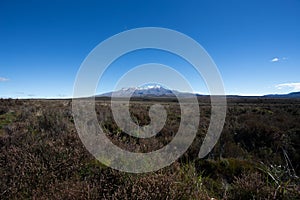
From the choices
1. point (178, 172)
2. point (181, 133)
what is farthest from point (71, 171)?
point (181, 133)

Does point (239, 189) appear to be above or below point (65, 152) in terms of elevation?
below

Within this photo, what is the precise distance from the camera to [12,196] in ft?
10.8

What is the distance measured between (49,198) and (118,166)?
4.04 ft

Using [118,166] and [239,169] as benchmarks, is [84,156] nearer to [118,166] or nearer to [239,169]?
[118,166]

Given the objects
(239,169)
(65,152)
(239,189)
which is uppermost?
(65,152)

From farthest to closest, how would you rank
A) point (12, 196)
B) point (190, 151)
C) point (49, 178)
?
point (190, 151)
point (49, 178)
point (12, 196)

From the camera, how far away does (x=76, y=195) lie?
2908mm

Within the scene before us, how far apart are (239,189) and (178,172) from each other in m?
0.97

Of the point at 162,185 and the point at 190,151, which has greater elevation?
the point at 162,185

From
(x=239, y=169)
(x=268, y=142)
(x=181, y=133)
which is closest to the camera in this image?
(x=239, y=169)

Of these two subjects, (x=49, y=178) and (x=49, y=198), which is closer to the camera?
(x=49, y=198)

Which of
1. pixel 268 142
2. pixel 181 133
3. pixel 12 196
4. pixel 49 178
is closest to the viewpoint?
pixel 12 196

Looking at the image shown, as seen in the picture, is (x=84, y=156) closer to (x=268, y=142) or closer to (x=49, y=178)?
(x=49, y=178)

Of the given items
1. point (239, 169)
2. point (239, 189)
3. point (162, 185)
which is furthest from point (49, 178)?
point (239, 169)
